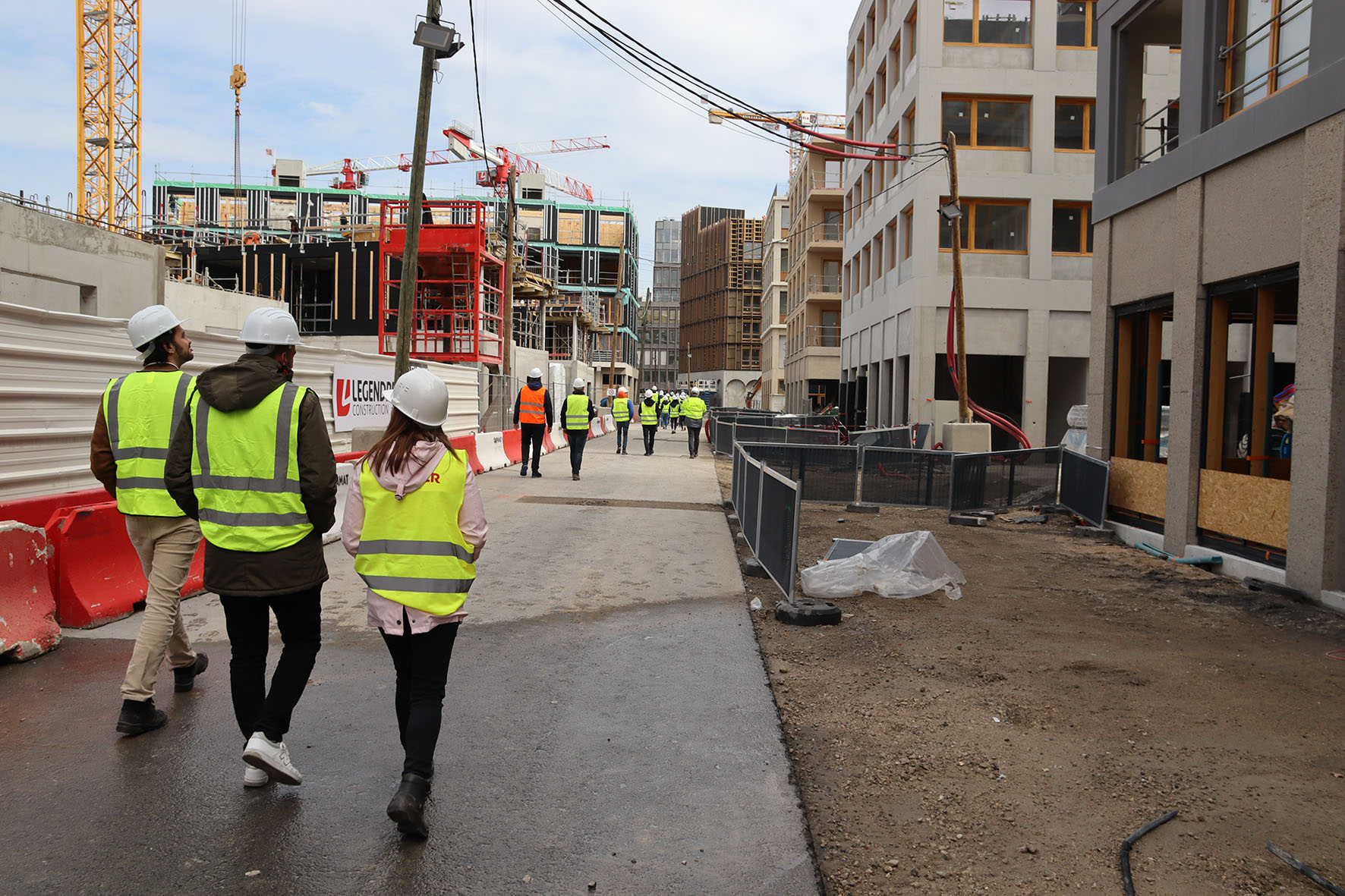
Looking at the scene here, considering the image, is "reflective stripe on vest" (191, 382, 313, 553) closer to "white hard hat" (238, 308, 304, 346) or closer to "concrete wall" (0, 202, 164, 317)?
"white hard hat" (238, 308, 304, 346)

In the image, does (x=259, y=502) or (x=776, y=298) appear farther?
(x=776, y=298)

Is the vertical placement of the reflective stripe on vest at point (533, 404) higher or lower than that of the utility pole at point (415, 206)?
lower

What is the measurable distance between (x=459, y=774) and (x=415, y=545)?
116cm

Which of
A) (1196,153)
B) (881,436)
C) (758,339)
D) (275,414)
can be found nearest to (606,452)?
(881,436)

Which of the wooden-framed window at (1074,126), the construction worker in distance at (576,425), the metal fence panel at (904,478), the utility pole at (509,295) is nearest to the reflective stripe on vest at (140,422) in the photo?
the metal fence panel at (904,478)

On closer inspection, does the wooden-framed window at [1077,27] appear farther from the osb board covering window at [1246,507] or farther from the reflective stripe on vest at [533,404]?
the osb board covering window at [1246,507]

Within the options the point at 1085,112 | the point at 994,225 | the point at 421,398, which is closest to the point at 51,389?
the point at 421,398

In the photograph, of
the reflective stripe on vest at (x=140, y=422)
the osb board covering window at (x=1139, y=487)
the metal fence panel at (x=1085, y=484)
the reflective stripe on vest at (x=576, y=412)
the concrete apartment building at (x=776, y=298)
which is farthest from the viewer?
the concrete apartment building at (x=776, y=298)

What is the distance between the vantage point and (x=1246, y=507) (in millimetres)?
9867

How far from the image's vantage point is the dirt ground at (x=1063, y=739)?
11.7 ft

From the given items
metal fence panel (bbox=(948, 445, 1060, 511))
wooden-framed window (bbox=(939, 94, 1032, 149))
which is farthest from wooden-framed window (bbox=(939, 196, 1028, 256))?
metal fence panel (bbox=(948, 445, 1060, 511))

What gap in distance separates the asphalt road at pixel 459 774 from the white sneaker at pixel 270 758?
0.32 feet

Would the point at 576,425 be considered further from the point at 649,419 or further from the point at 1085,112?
the point at 1085,112

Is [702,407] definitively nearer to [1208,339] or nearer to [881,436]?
[881,436]
